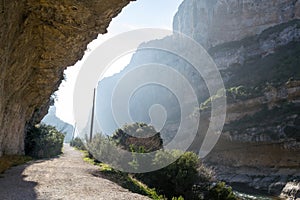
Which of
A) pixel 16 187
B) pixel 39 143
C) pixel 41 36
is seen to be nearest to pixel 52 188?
pixel 16 187

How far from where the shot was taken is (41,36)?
13156 millimetres

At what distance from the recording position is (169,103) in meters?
122

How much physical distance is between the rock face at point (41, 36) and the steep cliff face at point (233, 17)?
83156 mm

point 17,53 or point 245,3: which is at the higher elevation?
point 245,3

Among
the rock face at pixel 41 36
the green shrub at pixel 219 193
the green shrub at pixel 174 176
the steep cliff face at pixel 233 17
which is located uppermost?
the steep cliff face at pixel 233 17

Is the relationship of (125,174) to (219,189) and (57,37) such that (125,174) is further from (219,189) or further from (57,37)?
(57,37)

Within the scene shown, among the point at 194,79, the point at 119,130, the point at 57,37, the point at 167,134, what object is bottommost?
the point at 167,134

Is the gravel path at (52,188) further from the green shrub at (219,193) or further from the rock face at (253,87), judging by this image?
the rock face at (253,87)

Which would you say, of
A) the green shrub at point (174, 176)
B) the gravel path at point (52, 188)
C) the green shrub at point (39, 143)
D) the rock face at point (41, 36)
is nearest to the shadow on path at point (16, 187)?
the gravel path at point (52, 188)

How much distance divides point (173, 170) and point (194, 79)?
90769mm

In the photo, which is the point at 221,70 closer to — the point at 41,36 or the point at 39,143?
the point at 39,143

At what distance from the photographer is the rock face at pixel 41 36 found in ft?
33.6

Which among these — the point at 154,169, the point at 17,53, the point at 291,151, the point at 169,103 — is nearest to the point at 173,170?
the point at 154,169

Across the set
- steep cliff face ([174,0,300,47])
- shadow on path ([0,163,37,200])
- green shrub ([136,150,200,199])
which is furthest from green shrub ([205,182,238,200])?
steep cliff face ([174,0,300,47])
